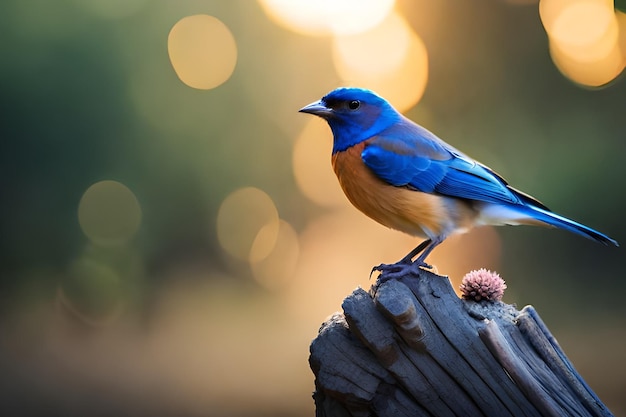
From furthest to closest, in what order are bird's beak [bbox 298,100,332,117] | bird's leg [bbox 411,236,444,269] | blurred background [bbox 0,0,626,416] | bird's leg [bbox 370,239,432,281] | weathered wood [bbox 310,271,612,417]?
blurred background [bbox 0,0,626,416], bird's beak [bbox 298,100,332,117], bird's leg [bbox 411,236,444,269], bird's leg [bbox 370,239,432,281], weathered wood [bbox 310,271,612,417]

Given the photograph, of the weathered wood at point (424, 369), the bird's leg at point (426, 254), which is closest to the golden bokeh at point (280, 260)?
the bird's leg at point (426, 254)

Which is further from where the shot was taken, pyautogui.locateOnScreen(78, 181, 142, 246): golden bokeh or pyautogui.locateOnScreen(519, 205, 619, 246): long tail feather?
pyautogui.locateOnScreen(78, 181, 142, 246): golden bokeh

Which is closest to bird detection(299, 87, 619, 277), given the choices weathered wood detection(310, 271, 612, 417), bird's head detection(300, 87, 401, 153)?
bird's head detection(300, 87, 401, 153)

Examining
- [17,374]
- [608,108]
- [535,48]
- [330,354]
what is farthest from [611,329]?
[17,374]

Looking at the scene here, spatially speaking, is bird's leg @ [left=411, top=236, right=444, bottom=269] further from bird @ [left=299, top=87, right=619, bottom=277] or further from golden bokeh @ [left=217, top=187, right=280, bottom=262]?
golden bokeh @ [left=217, top=187, right=280, bottom=262]

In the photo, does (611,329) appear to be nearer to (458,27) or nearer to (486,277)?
(458,27)

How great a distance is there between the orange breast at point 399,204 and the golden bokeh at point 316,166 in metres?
3.69

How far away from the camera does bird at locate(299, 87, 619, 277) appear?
3.34 meters

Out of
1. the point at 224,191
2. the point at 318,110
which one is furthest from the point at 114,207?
the point at 318,110

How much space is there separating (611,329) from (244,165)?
160 inches

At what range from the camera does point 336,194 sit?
719 centimetres

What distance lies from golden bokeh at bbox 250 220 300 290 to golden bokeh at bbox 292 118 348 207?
0.47 metres

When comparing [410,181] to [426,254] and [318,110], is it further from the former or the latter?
[318,110]

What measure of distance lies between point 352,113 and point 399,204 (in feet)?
1.96
